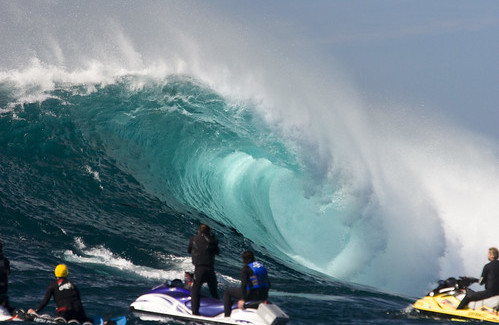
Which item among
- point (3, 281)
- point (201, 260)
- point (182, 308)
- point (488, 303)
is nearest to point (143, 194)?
point (182, 308)

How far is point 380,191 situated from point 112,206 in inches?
376

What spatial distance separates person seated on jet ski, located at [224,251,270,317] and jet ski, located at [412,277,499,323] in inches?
147

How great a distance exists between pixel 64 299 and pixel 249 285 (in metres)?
2.74

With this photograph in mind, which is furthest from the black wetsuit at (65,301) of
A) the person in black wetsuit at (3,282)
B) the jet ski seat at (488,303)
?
the jet ski seat at (488,303)

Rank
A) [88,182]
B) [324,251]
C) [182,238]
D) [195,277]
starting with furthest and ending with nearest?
[324,251], [88,182], [182,238], [195,277]

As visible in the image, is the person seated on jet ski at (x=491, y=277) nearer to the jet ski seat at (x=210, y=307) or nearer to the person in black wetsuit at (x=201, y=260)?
the jet ski seat at (x=210, y=307)

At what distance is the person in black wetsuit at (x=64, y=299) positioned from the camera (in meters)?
10.2

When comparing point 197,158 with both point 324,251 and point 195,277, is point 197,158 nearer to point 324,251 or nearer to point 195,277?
point 324,251

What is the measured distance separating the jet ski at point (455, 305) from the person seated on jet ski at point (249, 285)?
3.73 metres

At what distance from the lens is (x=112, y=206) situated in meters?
18.7

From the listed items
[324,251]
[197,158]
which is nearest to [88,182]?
[197,158]

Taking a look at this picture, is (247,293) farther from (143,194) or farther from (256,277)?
(143,194)

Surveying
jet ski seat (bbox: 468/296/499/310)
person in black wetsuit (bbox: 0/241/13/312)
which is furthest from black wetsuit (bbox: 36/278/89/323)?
jet ski seat (bbox: 468/296/499/310)

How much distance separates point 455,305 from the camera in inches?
505
